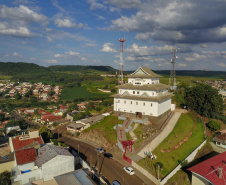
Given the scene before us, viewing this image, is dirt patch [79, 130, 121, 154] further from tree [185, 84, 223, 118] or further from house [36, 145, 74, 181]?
tree [185, 84, 223, 118]

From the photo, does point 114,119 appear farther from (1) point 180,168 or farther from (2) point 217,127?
(2) point 217,127

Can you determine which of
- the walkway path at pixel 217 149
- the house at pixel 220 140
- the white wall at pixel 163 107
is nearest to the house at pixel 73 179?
the white wall at pixel 163 107

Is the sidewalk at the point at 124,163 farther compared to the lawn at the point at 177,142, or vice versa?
the lawn at the point at 177,142

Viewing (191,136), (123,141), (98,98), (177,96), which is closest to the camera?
(123,141)

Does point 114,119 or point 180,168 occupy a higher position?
point 114,119

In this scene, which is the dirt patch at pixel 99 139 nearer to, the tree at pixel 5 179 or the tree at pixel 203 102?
the tree at pixel 5 179

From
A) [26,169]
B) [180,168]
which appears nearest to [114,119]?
[180,168]
